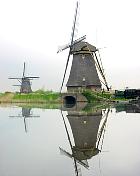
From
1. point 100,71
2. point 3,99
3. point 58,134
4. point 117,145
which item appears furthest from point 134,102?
point 117,145

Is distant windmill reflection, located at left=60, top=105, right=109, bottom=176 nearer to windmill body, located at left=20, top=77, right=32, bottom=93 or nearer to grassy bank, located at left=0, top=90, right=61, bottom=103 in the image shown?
grassy bank, located at left=0, top=90, right=61, bottom=103

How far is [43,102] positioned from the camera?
6469cm

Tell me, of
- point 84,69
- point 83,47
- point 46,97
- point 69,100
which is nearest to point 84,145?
point 84,69

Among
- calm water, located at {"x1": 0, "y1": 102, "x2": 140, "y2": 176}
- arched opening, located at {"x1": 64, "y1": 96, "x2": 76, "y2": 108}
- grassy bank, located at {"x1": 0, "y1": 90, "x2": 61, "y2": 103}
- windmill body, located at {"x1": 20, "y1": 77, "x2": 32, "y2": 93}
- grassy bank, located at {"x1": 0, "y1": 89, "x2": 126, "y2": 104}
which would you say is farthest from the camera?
windmill body, located at {"x1": 20, "y1": 77, "x2": 32, "y2": 93}

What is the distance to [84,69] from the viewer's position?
55.9 metres

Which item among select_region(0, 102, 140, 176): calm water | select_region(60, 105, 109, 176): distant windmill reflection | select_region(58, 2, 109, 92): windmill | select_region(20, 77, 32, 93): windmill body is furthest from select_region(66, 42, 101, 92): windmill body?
select_region(0, 102, 140, 176): calm water

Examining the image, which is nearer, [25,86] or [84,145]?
[84,145]

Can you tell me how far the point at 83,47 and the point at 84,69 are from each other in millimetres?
2944

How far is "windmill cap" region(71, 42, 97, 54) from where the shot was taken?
55856 millimetres

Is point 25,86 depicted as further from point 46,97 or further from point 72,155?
point 72,155

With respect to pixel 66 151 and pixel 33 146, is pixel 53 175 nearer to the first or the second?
pixel 66 151

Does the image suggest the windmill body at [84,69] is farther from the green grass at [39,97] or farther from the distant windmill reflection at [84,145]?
the distant windmill reflection at [84,145]

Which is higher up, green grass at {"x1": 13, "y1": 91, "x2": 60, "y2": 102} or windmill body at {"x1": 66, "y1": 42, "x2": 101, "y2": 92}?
windmill body at {"x1": 66, "y1": 42, "x2": 101, "y2": 92}

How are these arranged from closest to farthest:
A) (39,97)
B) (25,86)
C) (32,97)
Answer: (39,97)
(32,97)
(25,86)
